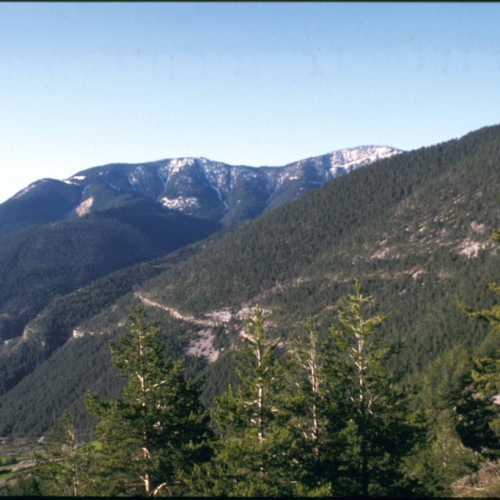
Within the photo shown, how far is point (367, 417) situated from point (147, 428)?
1126 centimetres

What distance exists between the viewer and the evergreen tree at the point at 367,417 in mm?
24672

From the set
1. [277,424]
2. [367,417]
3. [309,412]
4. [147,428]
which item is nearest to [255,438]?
[277,424]

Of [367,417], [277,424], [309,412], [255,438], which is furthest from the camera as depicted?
[309,412]

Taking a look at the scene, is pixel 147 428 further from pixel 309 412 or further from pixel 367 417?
pixel 367 417

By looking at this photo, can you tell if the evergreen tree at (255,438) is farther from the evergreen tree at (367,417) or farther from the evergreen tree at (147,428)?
the evergreen tree at (367,417)

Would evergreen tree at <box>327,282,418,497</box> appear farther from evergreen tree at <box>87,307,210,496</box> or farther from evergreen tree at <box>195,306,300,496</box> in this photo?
evergreen tree at <box>87,307,210,496</box>

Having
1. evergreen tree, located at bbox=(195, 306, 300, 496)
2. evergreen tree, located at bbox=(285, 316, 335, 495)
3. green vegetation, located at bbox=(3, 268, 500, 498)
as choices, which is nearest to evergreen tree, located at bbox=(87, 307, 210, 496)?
green vegetation, located at bbox=(3, 268, 500, 498)

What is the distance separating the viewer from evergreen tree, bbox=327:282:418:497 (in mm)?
24672

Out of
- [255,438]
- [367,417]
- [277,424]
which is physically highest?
[277,424]

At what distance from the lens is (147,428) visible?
27.1m

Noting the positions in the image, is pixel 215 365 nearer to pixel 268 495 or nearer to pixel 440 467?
pixel 440 467

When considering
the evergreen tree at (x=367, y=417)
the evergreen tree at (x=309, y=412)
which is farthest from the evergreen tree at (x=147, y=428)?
the evergreen tree at (x=367, y=417)

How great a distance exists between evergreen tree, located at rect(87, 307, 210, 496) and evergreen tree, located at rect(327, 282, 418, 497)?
7.58m

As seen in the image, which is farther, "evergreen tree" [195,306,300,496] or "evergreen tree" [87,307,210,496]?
"evergreen tree" [87,307,210,496]
